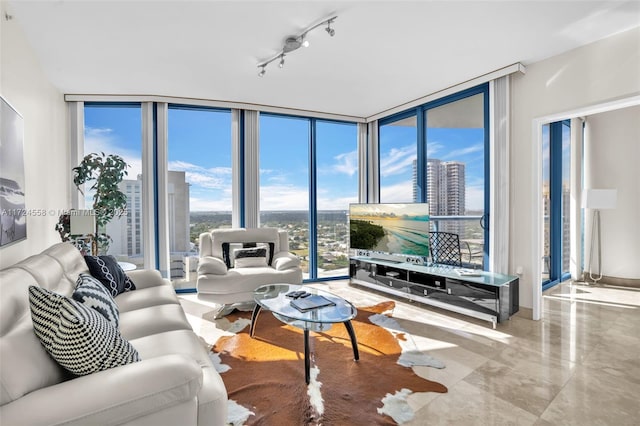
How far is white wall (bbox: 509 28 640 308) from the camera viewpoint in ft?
8.67

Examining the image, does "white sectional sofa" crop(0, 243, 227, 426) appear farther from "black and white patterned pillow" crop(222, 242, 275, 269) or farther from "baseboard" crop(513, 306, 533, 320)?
"baseboard" crop(513, 306, 533, 320)

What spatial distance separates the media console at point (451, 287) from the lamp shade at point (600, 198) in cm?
220

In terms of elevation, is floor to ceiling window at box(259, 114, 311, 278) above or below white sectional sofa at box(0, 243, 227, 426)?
above

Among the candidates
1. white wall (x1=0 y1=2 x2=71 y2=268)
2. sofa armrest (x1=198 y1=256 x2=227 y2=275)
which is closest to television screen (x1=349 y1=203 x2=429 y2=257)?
sofa armrest (x1=198 y1=256 x2=227 y2=275)

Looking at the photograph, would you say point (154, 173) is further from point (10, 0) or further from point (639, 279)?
point (639, 279)

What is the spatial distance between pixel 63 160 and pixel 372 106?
403 cm

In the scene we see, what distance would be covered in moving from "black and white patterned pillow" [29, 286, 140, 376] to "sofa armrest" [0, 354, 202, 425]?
0.05 meters

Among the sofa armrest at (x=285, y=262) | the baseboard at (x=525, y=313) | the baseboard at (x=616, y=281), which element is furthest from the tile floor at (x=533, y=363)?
the sofa armrest at (x=285, y=262)

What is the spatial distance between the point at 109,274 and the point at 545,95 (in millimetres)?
4293

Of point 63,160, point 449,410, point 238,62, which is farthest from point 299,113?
point 449,410

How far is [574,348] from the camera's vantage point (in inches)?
102

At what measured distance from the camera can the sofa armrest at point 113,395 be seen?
1013mm

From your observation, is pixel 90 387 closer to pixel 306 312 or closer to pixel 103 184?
pixel 306 312

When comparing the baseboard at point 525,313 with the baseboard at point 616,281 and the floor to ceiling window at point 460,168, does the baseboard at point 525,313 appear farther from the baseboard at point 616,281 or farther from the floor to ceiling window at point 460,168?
the baseboard at point 616,281
